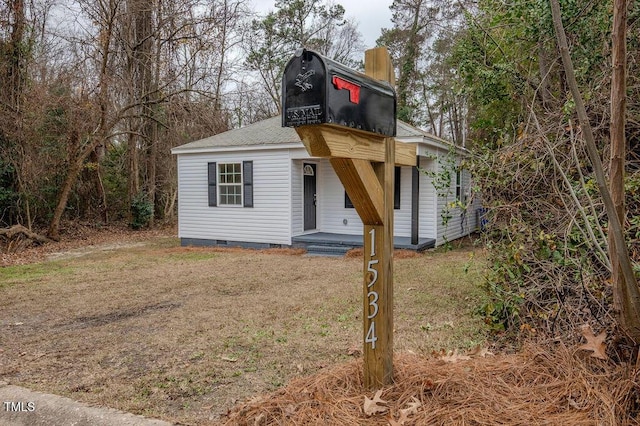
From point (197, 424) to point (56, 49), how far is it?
1371 centimetres

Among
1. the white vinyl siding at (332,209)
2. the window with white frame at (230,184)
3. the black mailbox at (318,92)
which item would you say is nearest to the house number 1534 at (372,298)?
the black mailbox at (318,92)

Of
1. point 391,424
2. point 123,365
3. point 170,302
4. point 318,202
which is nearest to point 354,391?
point 391,424

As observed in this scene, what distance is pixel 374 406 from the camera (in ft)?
6.93

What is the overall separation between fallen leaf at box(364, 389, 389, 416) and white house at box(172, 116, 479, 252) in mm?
7792

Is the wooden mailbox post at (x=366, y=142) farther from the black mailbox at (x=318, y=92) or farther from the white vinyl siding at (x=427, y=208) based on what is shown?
the white vinyl siding at (x=427, y=208)

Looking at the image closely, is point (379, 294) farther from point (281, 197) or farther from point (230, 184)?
point (230, 184)

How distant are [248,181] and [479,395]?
9.49 m

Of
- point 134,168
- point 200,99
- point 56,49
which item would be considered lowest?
point 134,168

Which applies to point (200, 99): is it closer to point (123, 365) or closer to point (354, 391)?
point (123, 365)

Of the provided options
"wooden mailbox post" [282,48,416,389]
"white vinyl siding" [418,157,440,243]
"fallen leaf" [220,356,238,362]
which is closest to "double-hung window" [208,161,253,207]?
"white vinyl siding" [418,157,440,243]

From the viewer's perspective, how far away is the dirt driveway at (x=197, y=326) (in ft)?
10.3

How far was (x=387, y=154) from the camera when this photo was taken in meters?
2.35

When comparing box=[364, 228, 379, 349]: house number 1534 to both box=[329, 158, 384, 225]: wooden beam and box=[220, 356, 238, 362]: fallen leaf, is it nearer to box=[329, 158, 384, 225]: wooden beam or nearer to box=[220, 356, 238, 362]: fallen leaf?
box=[329, 158, 384, 225]: wooden beam

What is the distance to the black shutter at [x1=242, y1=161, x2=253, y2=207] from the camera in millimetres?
11117
